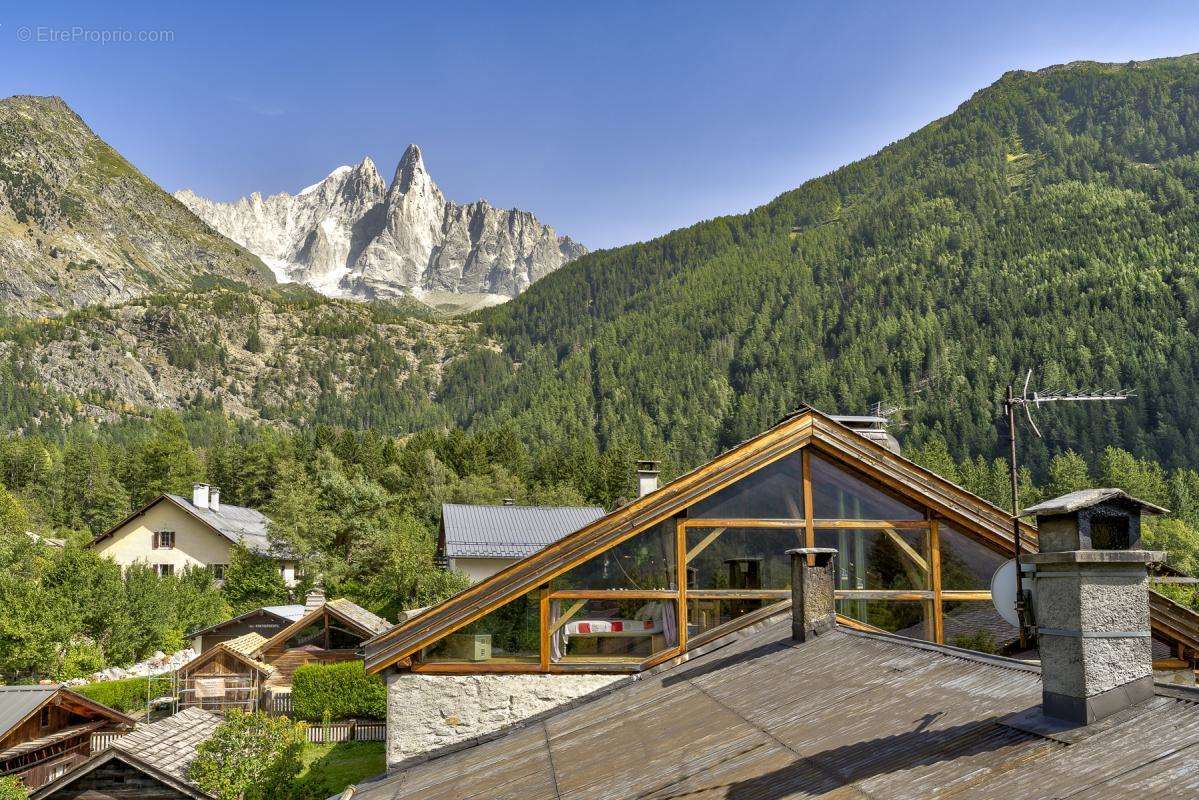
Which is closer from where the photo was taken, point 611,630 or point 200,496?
point 611,630

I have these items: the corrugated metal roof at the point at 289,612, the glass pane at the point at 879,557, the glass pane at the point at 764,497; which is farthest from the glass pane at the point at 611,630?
the corrugated metal roof at the point at 289,612

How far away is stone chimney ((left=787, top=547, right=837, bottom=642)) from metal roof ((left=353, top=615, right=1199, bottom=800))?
0.26 m

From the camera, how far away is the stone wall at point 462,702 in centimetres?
1207

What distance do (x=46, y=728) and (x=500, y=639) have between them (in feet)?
69.4

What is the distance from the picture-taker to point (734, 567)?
43.9ft

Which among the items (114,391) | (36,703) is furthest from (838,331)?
(36,703)

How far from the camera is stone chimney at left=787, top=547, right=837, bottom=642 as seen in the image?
415 inches

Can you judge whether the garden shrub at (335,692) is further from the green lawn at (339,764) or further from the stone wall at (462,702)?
the stone wall at (462,702)

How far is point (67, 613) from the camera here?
41.0 meters

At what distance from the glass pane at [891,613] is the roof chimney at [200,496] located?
63.1 m

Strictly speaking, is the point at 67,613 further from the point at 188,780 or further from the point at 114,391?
the point at 114,391

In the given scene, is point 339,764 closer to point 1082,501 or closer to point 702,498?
point 702,498

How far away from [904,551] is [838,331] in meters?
177

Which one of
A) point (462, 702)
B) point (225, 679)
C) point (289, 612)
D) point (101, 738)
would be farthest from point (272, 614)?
point (462, 702)
